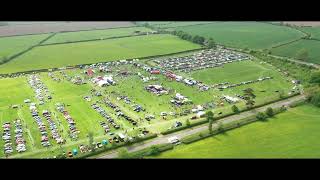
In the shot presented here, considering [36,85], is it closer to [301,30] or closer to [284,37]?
[284,37]

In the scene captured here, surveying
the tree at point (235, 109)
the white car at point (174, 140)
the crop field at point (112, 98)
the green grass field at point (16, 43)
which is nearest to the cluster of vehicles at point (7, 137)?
the crop field at point (112, 98)

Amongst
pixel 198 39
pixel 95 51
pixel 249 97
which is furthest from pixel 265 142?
pixel 198 39

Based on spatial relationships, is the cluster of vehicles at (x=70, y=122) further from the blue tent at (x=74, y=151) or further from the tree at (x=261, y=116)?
the tree at (x=261, y=116)

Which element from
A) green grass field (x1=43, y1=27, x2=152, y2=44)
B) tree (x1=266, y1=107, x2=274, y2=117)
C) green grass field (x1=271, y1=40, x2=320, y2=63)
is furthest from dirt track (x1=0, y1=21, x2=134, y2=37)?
tree (x1=266, y1=107, x2=274, y2=117)

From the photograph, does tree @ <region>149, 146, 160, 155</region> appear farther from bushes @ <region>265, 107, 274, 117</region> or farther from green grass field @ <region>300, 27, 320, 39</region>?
green grass field @ <region>300, 27, 320, 39</region>

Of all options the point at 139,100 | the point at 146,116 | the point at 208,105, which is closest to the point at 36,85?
the point at 139,100
